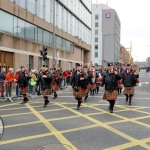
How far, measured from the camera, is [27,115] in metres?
9.73

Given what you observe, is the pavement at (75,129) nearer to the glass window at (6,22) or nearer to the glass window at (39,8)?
the glass window at (6,22)

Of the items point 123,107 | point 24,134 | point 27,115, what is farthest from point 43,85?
point 24,134

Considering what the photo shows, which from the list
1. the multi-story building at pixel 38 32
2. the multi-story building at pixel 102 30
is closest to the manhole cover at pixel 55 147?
the multi-story building at pixel 38 32

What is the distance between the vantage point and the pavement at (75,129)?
20.1ft

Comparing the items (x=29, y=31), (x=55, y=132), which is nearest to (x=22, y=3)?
(x=29, y=31)

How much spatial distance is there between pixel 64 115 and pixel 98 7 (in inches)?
4070

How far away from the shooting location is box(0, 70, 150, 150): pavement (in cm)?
611

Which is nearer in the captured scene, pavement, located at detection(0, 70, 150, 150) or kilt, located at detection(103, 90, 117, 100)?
pavement, located at detection(0, 70, 150, 150)

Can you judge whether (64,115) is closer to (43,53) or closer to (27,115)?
(27,115)

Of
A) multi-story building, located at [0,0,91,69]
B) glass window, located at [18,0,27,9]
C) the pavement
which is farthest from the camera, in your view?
glass window, located at [18,0,27,9]

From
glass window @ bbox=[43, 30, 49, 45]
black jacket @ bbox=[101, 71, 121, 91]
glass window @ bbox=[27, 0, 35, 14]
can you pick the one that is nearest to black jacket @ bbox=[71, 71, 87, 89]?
black jacket @ bbox=[101, 71, 121, 91]

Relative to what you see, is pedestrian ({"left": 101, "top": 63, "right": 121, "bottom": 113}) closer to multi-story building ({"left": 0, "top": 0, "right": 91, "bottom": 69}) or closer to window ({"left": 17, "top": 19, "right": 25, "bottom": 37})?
multi-story building ({"left": 0, "top": 0, "right": 91, "bottom": 69})

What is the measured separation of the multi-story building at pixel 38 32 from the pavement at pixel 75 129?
12028 millimetres

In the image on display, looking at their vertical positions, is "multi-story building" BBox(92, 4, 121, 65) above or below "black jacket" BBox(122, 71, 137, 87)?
above
